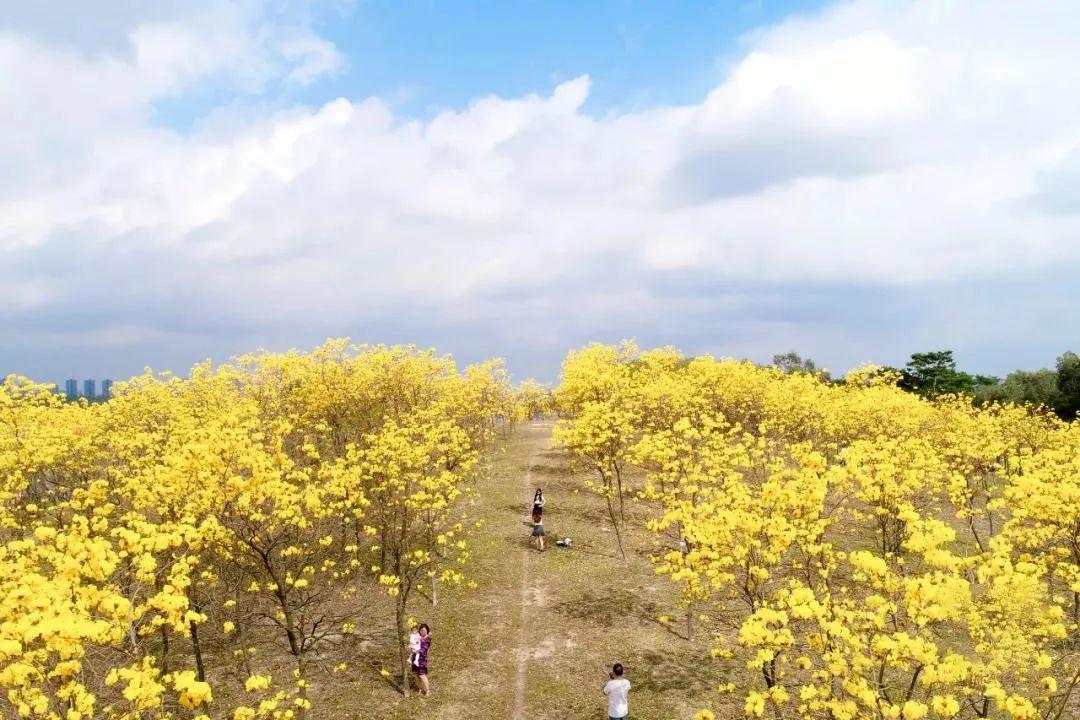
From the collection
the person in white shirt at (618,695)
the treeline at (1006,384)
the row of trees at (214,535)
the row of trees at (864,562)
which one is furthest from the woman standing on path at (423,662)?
the treeline at (1006,384)

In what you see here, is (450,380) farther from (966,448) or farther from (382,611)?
(966,448)

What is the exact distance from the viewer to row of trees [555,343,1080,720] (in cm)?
1041

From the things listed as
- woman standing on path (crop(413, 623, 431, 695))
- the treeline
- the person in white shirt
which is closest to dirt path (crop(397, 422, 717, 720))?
woman standing on path (crop(413, 623, 431, 695))

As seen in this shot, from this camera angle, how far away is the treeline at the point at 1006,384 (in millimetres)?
63781

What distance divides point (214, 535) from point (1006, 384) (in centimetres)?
8641

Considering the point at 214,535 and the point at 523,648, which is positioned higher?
the point at 214,535

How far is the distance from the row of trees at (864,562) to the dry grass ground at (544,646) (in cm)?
146

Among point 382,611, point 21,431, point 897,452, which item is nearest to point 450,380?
point 382,611

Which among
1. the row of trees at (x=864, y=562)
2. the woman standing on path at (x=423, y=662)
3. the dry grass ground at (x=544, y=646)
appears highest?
the row of trees at (x=864, y=562)

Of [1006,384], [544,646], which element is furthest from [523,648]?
[1006,384]

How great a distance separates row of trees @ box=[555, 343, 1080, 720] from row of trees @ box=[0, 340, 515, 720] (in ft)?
27.9

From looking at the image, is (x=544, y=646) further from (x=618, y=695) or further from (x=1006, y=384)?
(x=1006, y=384)

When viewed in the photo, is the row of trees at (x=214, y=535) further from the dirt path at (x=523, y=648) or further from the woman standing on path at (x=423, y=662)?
the dirt path at (x=523, y=648)

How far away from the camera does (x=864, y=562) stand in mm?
10633
